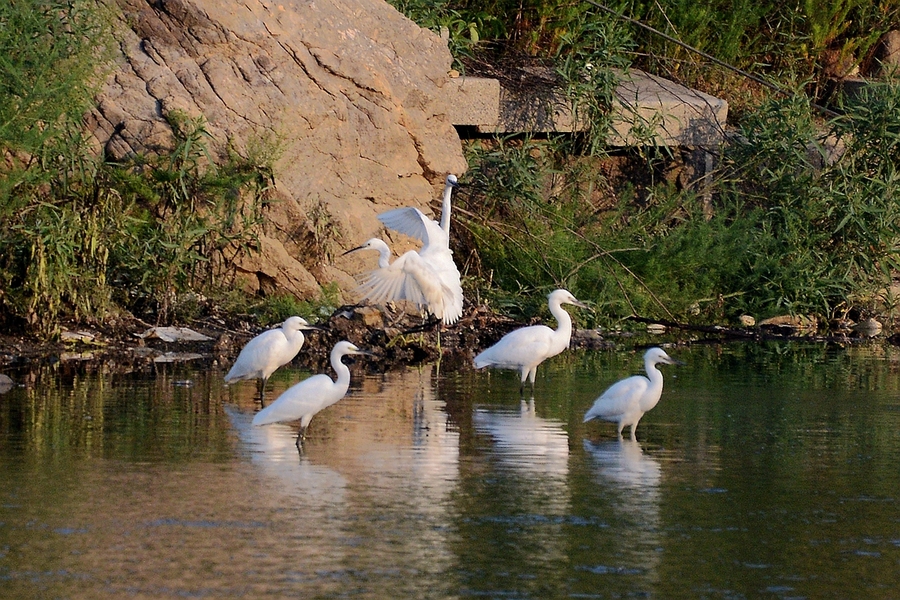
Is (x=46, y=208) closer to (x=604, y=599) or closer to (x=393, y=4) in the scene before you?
(x=393, y=4)

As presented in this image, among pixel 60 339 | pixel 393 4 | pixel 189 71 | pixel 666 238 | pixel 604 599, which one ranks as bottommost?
pixel 604 599

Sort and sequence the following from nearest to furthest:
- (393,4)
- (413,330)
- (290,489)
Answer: (290,489)
(413,330)
(393,4)

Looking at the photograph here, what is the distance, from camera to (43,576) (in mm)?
5316

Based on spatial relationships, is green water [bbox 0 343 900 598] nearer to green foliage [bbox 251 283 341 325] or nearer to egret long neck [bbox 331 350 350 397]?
egret long neck [bbox 331 350 350 397]

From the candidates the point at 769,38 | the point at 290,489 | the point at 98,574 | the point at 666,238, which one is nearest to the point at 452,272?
the point at 666,238

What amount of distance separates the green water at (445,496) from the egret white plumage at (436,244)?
2.20m

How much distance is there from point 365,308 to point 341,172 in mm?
2251

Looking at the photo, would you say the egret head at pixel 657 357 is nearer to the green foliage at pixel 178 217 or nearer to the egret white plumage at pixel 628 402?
the egret white plumage at pixel 628 402

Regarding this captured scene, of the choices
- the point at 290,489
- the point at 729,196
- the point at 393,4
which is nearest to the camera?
the point at 290,489

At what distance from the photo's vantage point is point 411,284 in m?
12.8

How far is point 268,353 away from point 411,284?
8.34 ft

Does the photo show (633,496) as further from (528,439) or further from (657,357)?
(657,357)

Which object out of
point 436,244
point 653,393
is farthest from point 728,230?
point 653,393

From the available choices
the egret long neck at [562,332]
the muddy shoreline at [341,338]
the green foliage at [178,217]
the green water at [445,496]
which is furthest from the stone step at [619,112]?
the green water at [445,496]
